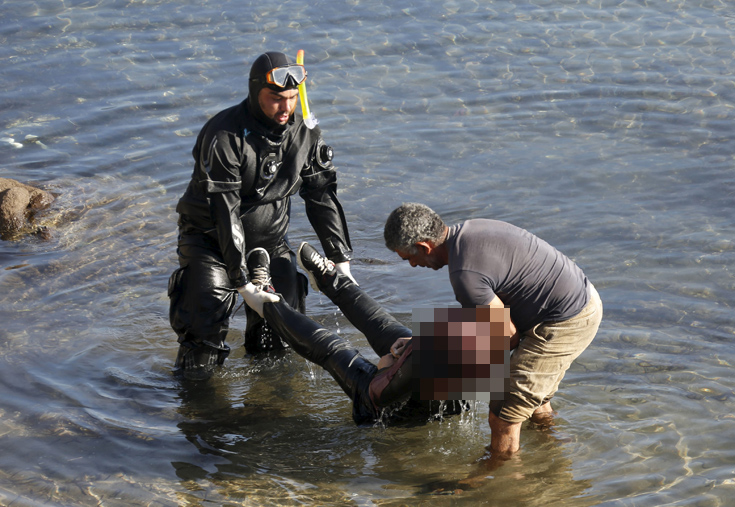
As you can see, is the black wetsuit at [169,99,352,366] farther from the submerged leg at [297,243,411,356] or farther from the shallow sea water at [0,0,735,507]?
the shallow sea water at [0,0,735,507]

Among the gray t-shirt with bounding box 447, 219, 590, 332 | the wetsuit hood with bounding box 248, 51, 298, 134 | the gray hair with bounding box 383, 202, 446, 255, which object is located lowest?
the gray t-shirt with bounding box 447, 219, 590, 332

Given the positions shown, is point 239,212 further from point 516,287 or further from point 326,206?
point 516,287

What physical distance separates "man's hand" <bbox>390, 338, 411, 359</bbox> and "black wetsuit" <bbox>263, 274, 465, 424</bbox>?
0.06 m

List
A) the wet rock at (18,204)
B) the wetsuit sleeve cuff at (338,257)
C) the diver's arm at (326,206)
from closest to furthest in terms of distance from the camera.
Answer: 1. the diver's arm at (326,206)
2. the wetsuit sleeve cuff at (338,257)
3. the wet rock at (18,204)

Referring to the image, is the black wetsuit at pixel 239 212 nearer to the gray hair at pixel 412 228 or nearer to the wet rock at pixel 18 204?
the gray hair at pixel 412 228

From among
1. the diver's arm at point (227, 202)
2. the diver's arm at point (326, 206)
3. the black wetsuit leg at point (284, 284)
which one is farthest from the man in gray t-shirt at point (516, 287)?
the black wetsuit leg at point (284, 284)

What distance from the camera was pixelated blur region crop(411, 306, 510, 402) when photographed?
4117 mm

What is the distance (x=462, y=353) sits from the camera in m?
4.18

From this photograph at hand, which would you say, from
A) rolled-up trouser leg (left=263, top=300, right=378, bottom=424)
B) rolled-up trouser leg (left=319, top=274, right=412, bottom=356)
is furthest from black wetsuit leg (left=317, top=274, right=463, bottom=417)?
rolled-up trouser leg (left=263, top=300, right=378, bottom=424)

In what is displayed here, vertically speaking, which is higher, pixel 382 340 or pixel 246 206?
pixel 246 206

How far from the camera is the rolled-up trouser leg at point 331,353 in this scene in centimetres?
496

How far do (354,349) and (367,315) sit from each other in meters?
0.27

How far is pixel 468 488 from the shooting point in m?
4.59

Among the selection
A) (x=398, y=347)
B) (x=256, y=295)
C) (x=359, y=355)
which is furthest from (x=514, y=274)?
(x=256, y=295)
